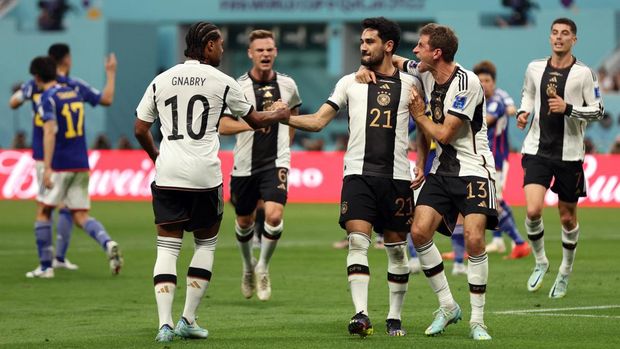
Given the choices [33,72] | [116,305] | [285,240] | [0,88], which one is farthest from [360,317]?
[0,88]

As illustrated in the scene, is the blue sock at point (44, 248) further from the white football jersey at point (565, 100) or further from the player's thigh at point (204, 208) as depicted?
the player's thigh at point (204, 208)

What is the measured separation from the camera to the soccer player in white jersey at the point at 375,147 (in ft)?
34.7

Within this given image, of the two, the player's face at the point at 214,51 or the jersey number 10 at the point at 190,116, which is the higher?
the player's face at the point at 214,51

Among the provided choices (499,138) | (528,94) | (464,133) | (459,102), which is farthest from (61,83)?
(459,102)

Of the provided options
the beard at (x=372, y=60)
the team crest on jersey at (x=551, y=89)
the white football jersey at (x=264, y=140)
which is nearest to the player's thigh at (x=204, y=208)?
the beard at (x=372, y=60)

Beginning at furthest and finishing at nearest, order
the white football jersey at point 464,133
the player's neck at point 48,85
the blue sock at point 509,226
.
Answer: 1. the blue sock at point 509,226
2. the player's neck at point 48,85
3. the white football jersey at point 464,133

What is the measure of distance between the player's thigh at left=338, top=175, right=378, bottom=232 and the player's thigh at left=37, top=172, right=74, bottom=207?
6.49 m

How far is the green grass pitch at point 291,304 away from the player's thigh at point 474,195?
953mm

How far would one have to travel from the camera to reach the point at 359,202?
10.6m

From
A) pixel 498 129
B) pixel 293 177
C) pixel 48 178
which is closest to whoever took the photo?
pixel 48 178

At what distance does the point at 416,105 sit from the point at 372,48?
0.56m

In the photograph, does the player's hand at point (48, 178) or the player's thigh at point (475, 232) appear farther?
the player's hand at point (48, 178)

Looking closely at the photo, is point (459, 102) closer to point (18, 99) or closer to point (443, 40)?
point (443, 40)

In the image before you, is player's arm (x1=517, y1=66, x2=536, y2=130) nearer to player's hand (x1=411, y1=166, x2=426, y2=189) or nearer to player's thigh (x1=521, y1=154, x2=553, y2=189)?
player's thigh (x1=521, y1=154, x2=553, y2=189)
